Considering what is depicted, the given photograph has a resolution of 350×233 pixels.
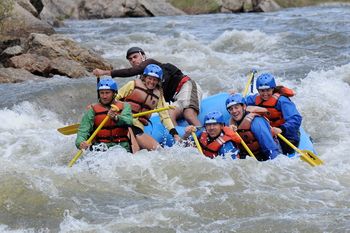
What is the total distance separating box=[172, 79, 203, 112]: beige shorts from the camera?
7754 mm

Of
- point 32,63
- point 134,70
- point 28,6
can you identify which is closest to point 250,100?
point 134,70

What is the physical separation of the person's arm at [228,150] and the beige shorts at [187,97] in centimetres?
112

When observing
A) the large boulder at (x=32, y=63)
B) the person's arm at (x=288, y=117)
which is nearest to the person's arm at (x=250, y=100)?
the person's arm at (x=288, y=117)

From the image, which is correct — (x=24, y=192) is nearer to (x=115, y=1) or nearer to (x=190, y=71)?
(x=190, y=71)

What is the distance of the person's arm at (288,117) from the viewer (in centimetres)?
734

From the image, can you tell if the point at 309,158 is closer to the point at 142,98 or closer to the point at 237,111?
the point at 237,111

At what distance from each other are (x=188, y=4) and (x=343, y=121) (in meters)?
28.4

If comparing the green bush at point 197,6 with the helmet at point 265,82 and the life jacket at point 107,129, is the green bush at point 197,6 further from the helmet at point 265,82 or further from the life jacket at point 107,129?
the life jacket at point 107,129

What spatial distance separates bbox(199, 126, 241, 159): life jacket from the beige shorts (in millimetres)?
928

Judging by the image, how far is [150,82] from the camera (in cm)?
716

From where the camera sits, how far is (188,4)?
124 ft

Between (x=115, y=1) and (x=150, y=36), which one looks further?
(x=115, y=1)

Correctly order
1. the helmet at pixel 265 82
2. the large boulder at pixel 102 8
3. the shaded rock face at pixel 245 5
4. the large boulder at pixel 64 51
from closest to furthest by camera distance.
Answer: the helmet at pixel 265 82 → the large boulder at pixel 64 51 → the large boulder at pixel 102 8 → the shaded rock face at pixel 245 5

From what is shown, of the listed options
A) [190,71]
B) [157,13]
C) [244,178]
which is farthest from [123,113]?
[157,13]
